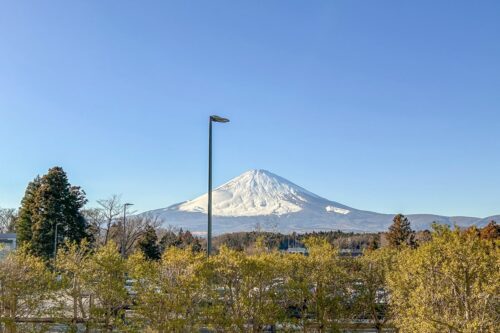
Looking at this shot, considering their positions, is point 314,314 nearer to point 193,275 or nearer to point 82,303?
point 193,275

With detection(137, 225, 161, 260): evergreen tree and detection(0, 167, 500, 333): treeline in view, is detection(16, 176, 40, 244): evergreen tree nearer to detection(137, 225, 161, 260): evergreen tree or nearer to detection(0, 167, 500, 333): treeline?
detection(137, 225, 161, 260): evergreen tree

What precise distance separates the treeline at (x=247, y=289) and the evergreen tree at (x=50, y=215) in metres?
28.3

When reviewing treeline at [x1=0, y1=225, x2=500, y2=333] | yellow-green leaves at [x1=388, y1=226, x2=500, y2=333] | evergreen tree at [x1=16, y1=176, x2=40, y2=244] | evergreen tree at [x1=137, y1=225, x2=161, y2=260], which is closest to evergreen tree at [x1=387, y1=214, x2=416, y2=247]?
evergreen tree at [x1=137, y1=225, x2=161, y2=260]

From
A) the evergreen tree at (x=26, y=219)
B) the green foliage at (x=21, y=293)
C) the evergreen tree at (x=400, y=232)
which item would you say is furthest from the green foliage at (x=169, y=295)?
the evergreen tree at (x=400, y=232)

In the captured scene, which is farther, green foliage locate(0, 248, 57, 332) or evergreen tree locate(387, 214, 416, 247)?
evergreen tree locate(387, 214, 416, 247)

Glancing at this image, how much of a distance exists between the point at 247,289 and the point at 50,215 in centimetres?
3198

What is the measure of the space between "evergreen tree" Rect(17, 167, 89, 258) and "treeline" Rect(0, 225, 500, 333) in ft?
92.8

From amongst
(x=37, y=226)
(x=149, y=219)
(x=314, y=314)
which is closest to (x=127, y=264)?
(x=314, y=314)

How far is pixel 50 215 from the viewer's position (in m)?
40.1

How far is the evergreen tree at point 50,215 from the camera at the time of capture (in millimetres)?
39531

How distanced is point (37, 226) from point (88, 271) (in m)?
29.8

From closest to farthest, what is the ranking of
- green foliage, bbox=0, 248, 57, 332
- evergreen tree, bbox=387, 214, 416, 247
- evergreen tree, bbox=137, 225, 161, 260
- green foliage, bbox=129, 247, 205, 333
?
1. green foliage, bbox=129, 247, 205, 333
2. green foliage, bbox=0, 248, 57, 332
3. evergreen tree, bbox=387, 214, 416, 247
4. evergreen tree, bbox=137, 225, 161, 260

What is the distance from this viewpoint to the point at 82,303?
12.8 m

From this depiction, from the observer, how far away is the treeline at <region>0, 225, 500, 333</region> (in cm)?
991
